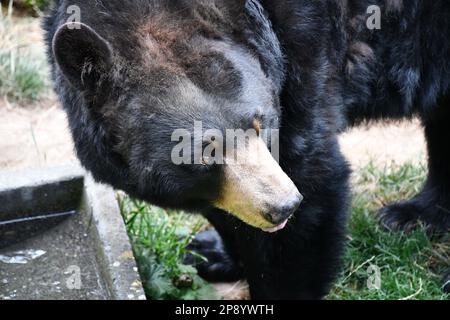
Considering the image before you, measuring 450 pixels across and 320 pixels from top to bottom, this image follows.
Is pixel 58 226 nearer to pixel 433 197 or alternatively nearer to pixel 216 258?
pixel 216 258

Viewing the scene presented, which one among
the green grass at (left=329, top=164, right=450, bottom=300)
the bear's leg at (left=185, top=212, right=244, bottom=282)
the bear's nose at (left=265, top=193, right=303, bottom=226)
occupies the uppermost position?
the bear's nose at (left=265, top=193, right=303, bottom=226)

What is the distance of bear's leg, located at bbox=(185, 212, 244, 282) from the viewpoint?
5.45 metres

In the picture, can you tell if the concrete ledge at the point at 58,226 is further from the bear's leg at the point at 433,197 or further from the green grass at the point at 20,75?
the green grass at the point at 20,75

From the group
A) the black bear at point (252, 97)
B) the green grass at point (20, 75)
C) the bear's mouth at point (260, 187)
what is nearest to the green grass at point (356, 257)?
the black bear at point (252, 97)

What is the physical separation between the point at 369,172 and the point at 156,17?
3134 millimetres

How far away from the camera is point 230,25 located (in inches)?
148

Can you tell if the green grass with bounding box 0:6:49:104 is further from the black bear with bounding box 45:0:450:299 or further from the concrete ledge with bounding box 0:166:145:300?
the black bear with bounding box 45:0:450:299

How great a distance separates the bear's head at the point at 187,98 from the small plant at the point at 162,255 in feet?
4.14

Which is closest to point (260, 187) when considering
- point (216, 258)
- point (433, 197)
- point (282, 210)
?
point (282, 210)

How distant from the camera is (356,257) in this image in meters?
5.41

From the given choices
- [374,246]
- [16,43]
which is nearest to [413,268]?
[374,246]

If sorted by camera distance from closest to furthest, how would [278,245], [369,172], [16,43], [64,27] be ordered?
[64,27] → [278,245] → [369,172] → [16,43]

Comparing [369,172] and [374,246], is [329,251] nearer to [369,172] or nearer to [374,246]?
[374,246]

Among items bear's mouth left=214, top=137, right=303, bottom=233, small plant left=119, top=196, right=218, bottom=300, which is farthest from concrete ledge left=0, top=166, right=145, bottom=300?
bear's mouth left=214, top=137, right=303, bottom=233
